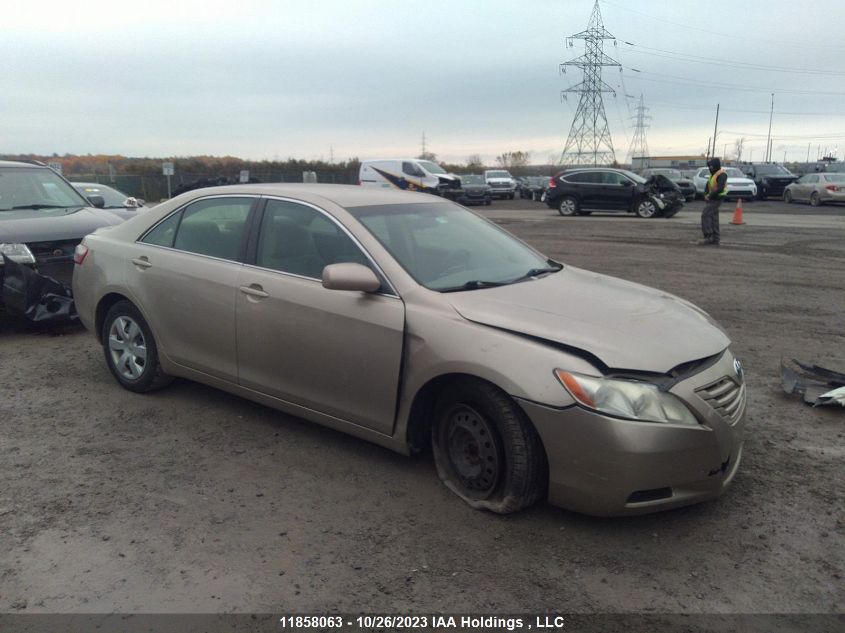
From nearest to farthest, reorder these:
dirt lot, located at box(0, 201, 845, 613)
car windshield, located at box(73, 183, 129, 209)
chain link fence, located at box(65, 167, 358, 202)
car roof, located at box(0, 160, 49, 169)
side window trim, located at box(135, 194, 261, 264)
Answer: dirt lot, located at box(0, 201, 845, 613), side window trim, located at box(135, 194, 261, 264), car roof, located at box(0, 160, 49, 169), car windshield, located at box(73, 183, 129, 209), chain link fence, located at box(65, 167, 358, 202)

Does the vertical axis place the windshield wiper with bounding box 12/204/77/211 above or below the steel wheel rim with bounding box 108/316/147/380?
above

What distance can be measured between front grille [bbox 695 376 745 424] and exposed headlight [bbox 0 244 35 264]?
649cm

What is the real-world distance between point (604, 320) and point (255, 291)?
211cm

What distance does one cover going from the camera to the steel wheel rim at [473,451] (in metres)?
3.50

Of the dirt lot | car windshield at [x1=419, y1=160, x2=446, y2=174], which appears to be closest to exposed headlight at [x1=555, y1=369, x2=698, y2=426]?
the dirt lot

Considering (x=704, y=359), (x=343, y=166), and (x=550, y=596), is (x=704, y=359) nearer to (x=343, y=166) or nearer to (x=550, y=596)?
(x=550, y=596)

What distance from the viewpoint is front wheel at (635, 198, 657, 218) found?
79.4ft

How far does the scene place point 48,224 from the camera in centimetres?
758

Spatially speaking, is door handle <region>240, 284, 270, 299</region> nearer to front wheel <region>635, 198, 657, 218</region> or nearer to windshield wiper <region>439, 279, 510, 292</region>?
windshield wiper <region>439, 279, 510, 292</region>

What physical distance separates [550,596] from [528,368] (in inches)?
38.6

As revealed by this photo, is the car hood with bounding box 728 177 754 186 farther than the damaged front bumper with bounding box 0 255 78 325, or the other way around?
the car hood with bounding box 728 177 754 186

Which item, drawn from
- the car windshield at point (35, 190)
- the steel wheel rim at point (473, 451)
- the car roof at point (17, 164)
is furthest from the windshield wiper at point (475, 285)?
the car roof at point (17, 164)

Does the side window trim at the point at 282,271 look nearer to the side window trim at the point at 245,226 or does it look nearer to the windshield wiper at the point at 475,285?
the side window trim at the point at 245,226

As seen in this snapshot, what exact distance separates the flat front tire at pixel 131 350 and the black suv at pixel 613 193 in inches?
847
